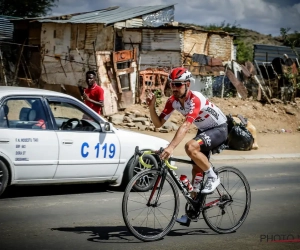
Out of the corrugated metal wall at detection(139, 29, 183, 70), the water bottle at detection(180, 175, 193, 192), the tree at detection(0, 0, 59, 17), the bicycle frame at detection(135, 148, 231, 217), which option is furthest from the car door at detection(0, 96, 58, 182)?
the tree at detection(0, 0, 59, 17)

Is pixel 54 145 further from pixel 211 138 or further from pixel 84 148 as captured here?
pixel 211 138

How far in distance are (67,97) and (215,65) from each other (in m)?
18.5

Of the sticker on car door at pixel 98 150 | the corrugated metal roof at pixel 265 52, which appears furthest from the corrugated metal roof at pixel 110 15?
the sticker on car door at pixel 98 150

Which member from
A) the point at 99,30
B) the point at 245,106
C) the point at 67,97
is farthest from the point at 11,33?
the point at 67,97

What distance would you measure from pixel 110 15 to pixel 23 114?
20.8 m

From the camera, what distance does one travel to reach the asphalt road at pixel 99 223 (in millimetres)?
6227

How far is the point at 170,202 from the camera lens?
6348 millimetres

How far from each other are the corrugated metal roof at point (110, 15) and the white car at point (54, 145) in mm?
16661

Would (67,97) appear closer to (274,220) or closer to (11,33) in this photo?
(274,220)

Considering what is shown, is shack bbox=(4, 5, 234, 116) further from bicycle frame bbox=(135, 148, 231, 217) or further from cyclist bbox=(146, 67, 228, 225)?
bicycle frame bbox=(135, 148, 231, 217)

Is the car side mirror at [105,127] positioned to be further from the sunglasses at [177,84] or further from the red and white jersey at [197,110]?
the sunglasses at [177,84]

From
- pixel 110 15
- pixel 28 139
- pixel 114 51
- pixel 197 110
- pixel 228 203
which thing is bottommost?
pixel 228 203

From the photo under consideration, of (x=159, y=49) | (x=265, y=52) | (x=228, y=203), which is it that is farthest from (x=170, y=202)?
(x=265, y=52)

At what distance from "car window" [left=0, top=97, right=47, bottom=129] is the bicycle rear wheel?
2969 millimetres
